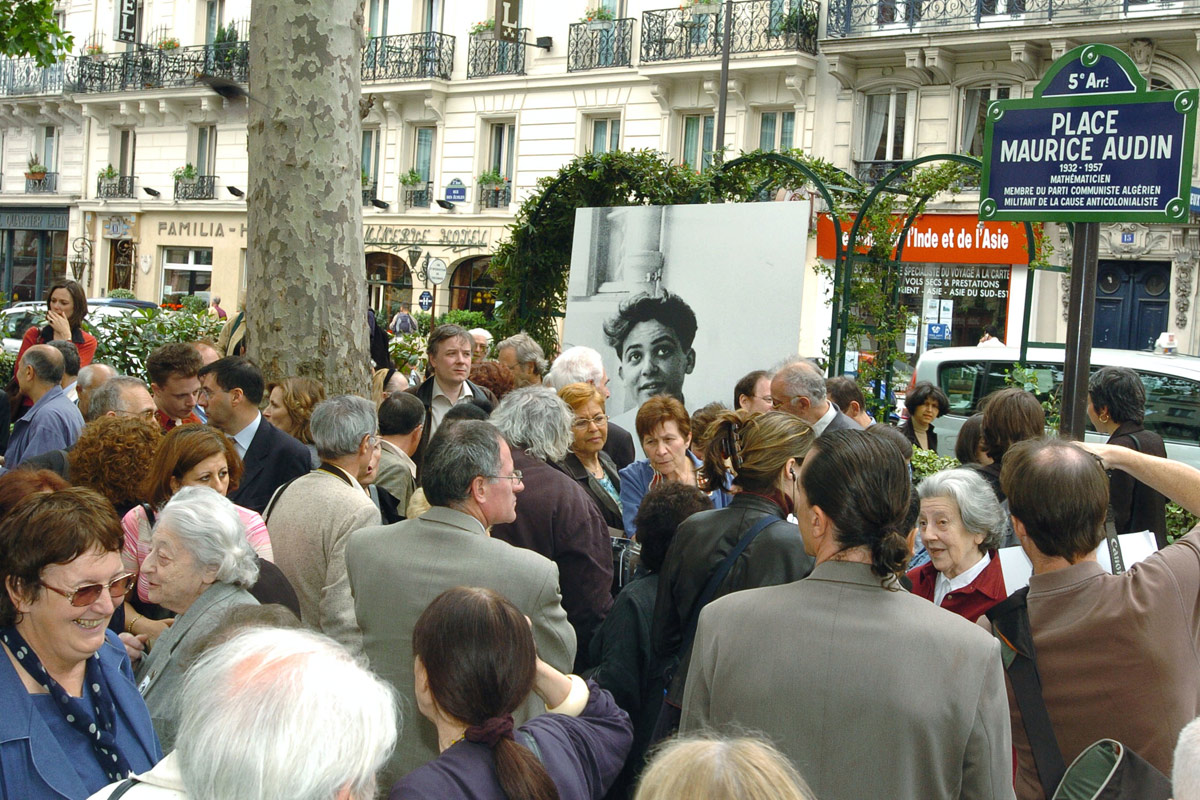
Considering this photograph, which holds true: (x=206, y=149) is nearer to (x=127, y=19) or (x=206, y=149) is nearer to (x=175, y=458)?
(x=127, y=19)

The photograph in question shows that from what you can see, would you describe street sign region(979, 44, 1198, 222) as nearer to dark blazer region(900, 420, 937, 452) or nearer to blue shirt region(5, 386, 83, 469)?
dark blazer region(900, 420, 937, 452)

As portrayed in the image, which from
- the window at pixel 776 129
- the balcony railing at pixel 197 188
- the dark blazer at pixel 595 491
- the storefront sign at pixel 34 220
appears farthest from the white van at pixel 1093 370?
the storefront sign at pixel 34 220

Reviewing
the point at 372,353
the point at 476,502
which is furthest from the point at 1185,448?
the point at 476,502

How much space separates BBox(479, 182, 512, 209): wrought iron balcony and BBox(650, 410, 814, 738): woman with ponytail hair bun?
79.9 ft

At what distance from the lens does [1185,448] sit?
30.6ft

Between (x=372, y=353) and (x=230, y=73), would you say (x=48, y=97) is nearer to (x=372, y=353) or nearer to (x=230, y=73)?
(x=230, y=73)

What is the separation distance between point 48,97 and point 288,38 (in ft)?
102

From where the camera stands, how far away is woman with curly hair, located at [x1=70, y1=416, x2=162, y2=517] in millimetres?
4043

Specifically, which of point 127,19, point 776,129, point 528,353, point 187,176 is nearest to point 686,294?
point 528,353

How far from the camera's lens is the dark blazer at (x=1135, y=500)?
5312mm

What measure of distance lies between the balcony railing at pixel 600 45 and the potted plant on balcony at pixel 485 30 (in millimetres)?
2006

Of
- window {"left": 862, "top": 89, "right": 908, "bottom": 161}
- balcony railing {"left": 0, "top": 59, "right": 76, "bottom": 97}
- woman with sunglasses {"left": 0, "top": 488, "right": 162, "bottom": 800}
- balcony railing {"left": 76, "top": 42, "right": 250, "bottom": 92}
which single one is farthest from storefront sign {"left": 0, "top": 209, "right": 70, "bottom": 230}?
woman with sunglasses {"left": 0, "top": 488, "right": 162, "bottom": 800}

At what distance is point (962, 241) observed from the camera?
2161cm

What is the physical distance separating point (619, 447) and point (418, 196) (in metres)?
23.3
